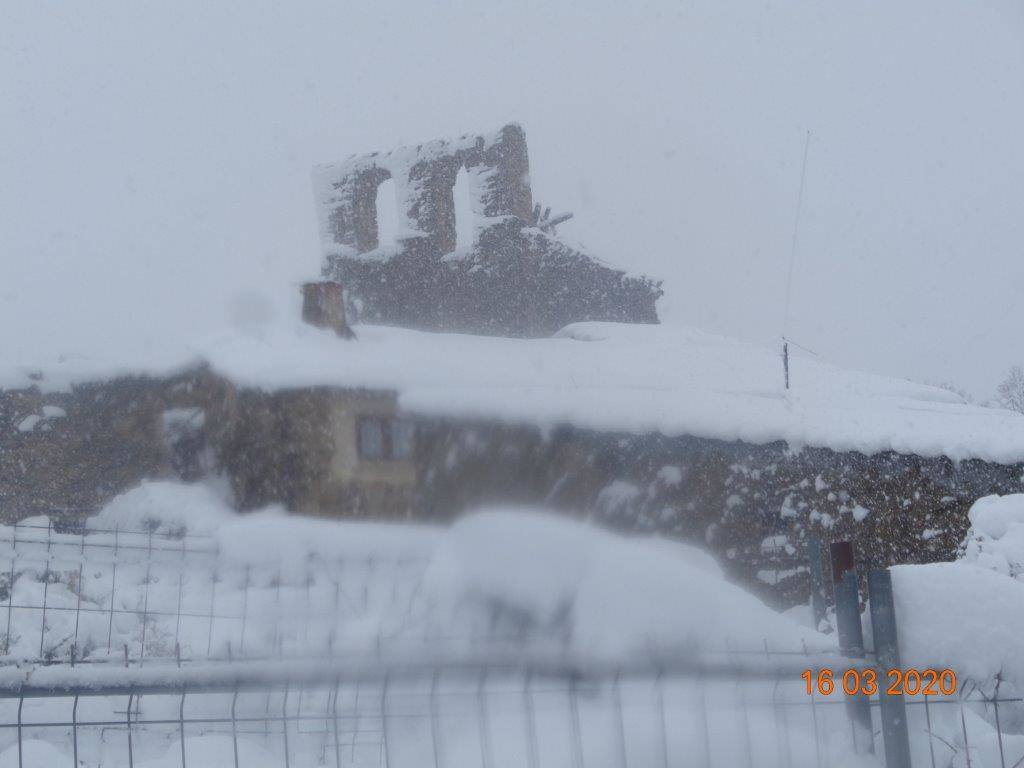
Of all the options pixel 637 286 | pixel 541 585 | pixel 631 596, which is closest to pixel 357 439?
pixel 541 585

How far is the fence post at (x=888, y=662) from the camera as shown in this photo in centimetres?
218

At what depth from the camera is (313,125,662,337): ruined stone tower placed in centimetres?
1719

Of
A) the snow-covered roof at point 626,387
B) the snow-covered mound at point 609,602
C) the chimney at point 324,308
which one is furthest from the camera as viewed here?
the chimney at point 324,308

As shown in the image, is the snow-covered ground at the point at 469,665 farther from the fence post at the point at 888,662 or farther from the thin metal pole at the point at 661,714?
the fence post at the point at 888,662

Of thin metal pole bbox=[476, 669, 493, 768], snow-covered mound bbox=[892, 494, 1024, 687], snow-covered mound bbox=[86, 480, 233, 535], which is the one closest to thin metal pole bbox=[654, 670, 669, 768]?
thin metal pole bbox=[476, 669, 493, 768]

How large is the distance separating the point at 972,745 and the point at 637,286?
1648cm

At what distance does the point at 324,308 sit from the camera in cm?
1098

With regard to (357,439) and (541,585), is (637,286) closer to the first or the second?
(357,439)

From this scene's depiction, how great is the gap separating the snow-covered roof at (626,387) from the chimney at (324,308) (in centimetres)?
16

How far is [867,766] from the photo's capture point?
7.21 ft

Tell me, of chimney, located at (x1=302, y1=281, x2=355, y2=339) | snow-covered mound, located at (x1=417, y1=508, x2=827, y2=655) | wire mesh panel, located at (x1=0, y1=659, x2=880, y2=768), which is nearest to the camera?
wire mesh panel, located at (x1=0, y1=659, x2=880, y2=768)

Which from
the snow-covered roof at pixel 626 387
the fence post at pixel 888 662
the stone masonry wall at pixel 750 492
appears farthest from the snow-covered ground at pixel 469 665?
the snow-covered roof at pixel 626 387

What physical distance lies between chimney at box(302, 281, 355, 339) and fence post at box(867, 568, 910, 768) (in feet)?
30.6

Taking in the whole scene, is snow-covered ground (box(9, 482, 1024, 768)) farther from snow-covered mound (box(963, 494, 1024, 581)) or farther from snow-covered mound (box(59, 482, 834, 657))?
snow-covered mound (box(963, 494, 1024, 581))
